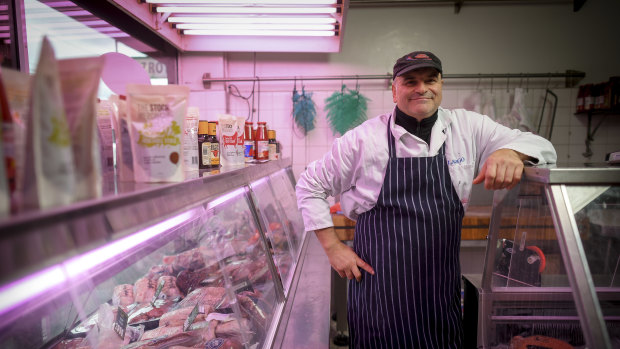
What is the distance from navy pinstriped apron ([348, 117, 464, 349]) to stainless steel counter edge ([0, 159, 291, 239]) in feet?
2.47

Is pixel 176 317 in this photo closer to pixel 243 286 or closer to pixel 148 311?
pixel 148 311

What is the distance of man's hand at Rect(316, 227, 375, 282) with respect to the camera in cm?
172

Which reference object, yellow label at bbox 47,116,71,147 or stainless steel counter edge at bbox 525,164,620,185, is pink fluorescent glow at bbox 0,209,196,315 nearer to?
yellow label at bbox 47,116,71,147

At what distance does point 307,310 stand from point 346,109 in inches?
112

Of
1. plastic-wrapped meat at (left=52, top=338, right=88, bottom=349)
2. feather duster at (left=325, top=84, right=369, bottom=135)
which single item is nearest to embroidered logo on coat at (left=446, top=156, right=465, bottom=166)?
plastic-wrapped meat at (left=52, top=338, right=88, bottom=349)

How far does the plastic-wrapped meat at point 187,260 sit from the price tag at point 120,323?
366 mm

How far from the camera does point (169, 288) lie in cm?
158

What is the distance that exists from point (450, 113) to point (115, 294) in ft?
5.52

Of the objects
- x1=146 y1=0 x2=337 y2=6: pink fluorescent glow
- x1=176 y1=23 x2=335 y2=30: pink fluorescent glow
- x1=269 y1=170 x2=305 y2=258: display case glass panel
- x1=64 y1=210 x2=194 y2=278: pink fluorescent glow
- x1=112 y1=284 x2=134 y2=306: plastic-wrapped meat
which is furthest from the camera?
x1=176 y1=23 x2=335 y2=30: pink fluorescent glow

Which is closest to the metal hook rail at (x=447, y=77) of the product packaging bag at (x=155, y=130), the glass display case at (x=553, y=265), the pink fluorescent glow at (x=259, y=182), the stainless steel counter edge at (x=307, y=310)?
the pink fluorescent glow at (x=259, y=182)

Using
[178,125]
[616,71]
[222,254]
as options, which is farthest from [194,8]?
[616,71]

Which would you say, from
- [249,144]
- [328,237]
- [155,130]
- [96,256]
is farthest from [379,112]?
[96,256]

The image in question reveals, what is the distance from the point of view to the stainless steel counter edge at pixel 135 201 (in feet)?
1.44

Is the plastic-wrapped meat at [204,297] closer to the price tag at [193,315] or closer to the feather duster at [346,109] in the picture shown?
the price tag at [193,315]
